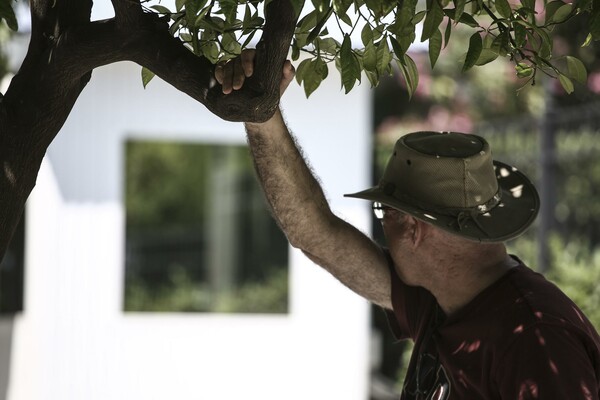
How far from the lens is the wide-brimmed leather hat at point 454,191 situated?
283 cm

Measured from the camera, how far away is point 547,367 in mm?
2348

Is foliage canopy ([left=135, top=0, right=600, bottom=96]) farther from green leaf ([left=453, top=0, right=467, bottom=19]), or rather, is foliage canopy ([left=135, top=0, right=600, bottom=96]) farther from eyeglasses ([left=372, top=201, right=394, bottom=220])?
eyeglasses ([left=372, top=201, right=394, bottom=220])

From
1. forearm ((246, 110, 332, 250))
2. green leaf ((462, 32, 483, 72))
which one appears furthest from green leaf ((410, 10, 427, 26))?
forearm ((246, 110, 332, 250))

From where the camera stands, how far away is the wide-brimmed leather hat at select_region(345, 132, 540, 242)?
2826mm

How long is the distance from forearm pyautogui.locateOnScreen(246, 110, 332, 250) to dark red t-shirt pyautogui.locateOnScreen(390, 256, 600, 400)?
1.42 ft

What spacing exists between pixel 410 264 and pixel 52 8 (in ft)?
4.00

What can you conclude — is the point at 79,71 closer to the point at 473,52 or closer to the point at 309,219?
the point at 473,52

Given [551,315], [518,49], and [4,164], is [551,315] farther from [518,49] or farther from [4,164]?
[4,164]

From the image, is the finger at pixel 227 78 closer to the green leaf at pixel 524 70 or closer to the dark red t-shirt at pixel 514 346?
the green leaf at pixel 524 70

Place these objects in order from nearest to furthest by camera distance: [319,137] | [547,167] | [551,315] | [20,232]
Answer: [551,315] → [20,232] → [319,137] → [547,167]

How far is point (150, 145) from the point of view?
20.2 m

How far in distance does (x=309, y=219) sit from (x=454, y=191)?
0.44 m

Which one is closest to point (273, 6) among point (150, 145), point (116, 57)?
point (116, 57)

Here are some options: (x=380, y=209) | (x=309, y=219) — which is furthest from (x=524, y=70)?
(x=309, y=219)
